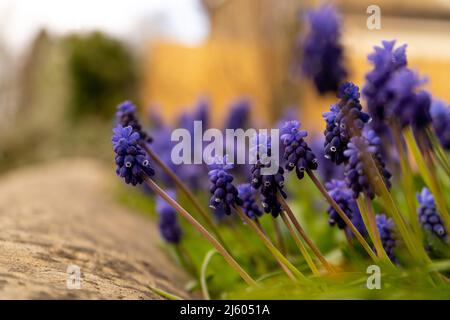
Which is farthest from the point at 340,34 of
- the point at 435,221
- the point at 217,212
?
the point at 435,221

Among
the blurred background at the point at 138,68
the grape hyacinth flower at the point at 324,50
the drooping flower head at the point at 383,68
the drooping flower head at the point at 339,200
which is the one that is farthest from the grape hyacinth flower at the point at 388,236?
the blurred background at the point at 138,68

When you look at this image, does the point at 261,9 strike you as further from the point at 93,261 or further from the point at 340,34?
the point at 93,261

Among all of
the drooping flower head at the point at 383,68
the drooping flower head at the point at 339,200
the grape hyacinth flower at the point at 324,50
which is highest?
the grape hyacinth flower at the point at 324,50

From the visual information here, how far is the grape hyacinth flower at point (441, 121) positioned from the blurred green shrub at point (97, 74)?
10.9 m

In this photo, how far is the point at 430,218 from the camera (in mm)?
1416

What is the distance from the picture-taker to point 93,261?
1513mm

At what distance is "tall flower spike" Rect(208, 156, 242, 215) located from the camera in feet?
3.98

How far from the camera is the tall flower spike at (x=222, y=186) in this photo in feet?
3.98

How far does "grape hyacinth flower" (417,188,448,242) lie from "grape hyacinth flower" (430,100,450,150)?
1.23ft

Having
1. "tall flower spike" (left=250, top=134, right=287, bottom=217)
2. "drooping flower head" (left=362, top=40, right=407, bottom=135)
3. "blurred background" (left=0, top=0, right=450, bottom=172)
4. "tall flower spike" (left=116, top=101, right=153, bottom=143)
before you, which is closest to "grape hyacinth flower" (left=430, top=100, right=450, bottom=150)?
"drooping flower head" (left=362, top=40, right=407, bottom=135)

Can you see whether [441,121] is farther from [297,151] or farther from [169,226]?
[169,226]

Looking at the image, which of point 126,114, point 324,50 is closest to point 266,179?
point 126,114

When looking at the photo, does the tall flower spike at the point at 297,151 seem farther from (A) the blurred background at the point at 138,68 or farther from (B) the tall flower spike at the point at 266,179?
(A) the blurred background at the point at 138,68

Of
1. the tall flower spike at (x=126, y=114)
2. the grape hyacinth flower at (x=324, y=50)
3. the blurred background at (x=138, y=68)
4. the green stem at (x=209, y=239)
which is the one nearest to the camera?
the green stem at (x=209, y=239)
